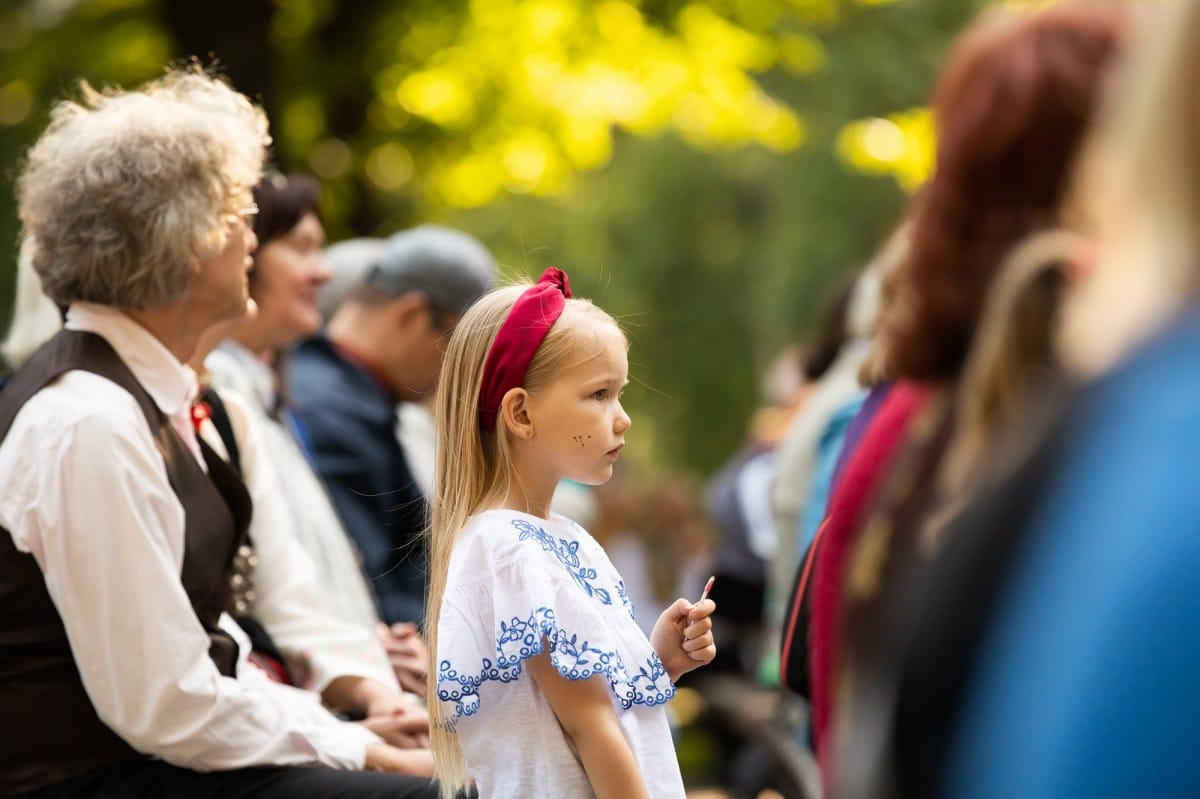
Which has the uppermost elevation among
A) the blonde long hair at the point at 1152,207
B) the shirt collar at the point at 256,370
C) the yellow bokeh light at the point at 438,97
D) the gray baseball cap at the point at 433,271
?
the blonde long hair at the point at 1152,207

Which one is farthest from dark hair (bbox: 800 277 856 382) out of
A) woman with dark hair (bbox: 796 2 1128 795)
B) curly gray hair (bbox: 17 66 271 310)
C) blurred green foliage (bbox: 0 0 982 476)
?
blurred green foliage (bbox: 0 0 982 476)

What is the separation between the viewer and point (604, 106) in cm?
1352

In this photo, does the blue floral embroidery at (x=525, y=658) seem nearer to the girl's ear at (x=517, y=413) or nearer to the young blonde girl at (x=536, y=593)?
the young blonde girl at (x=536, y=593)

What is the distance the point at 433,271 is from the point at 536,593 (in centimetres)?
267

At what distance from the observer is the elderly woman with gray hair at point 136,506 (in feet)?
8.59

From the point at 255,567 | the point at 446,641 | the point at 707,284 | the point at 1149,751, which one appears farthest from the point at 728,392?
the point at 1149,751

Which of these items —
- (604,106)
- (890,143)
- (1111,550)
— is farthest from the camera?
(604,106)

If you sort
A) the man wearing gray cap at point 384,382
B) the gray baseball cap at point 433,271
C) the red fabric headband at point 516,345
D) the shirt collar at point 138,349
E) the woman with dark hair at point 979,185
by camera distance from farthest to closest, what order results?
1. the gray baseball cap at point 433,271
2. the man wearing gray cap at point 384,382
3. the shirt collar at point 138,349
4. the red fabric headband at point 516,345
5. the woman with dark hair at point 979,185

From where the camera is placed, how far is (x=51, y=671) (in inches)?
105

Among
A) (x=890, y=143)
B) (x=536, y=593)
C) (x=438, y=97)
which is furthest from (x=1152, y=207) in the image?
(x=438, y=97)

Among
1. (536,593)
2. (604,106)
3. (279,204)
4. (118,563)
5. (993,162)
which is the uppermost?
(993,162)

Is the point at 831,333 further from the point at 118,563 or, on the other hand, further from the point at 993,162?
the point at 993,162

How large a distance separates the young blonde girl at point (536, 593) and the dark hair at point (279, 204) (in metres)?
1.65

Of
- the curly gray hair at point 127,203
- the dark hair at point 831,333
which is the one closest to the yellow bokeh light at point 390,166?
the dark hair at point 831,333
